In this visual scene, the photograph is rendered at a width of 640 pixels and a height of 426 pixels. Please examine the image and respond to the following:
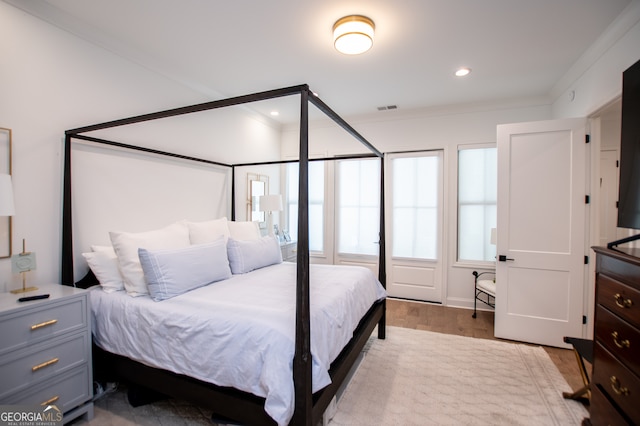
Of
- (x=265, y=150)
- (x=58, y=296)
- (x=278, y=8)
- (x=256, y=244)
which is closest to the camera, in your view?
(x=58, y=296)

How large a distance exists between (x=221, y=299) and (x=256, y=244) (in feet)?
3.74

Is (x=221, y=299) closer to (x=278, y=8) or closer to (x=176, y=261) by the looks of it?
(x=176, y=261)

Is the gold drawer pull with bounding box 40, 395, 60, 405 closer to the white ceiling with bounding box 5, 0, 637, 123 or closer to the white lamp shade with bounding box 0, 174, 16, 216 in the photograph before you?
the white lamp shade with bounding box 0, 174, 16, 216

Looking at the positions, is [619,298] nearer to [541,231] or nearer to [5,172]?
[541,231]

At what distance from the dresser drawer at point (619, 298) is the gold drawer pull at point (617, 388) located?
0.32 m

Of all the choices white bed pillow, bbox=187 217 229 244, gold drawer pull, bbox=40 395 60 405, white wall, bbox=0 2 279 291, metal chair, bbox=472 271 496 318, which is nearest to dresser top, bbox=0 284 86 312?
white wall, bbox=0 2 279 291

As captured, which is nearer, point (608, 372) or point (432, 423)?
point (608, 372)

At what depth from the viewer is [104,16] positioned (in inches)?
87.9

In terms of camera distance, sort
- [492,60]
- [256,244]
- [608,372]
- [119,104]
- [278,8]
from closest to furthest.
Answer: [608,372], [278,8], [119,104], [492,60], [256,244]

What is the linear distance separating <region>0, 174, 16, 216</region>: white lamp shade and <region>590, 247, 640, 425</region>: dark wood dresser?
3.22 meters

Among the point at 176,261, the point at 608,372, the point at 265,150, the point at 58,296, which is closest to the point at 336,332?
the point at 176,261

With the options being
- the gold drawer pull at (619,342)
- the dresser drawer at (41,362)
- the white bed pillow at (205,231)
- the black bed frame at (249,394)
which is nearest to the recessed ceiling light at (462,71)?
the black bed frame at (249,394)

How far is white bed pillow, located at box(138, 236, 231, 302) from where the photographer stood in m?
2.04

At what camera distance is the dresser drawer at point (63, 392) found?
1.65 metres
